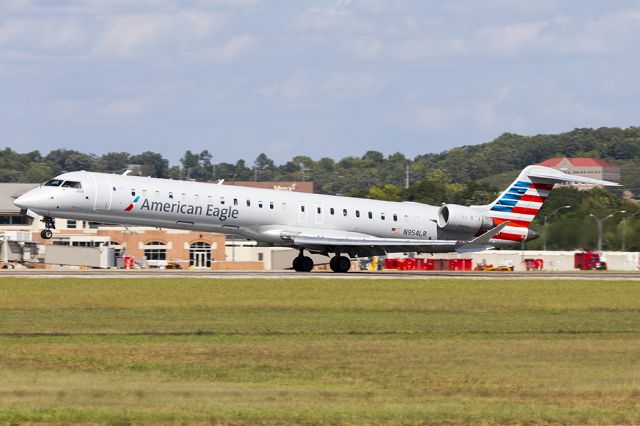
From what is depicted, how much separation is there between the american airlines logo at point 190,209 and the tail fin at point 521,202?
1349cm

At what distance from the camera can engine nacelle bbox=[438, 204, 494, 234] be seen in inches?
2160

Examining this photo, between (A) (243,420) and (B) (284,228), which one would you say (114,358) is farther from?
(B) (284,228)

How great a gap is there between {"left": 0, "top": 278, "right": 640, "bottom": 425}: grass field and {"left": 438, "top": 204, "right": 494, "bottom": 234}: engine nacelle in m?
16.6

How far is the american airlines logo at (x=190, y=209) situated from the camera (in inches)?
1901

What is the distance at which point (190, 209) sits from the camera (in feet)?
160

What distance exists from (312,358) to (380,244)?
96.6 feet

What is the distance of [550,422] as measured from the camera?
15.6m

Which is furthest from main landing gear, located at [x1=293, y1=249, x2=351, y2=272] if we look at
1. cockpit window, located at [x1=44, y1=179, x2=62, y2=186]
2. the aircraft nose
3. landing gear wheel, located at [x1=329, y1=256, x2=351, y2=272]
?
the aircraft nose

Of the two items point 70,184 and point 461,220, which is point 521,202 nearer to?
point 461,220

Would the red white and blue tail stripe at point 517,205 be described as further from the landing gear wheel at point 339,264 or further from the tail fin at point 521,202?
the landing gear wheel at point 339,264

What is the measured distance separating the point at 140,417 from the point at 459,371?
21.6ft

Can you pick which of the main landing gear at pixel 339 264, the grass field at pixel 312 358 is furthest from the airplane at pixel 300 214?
the grass field at pixel 312 358

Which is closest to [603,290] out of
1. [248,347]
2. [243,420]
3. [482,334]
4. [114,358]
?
[482,334]

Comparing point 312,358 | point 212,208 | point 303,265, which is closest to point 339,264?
point 303,265
